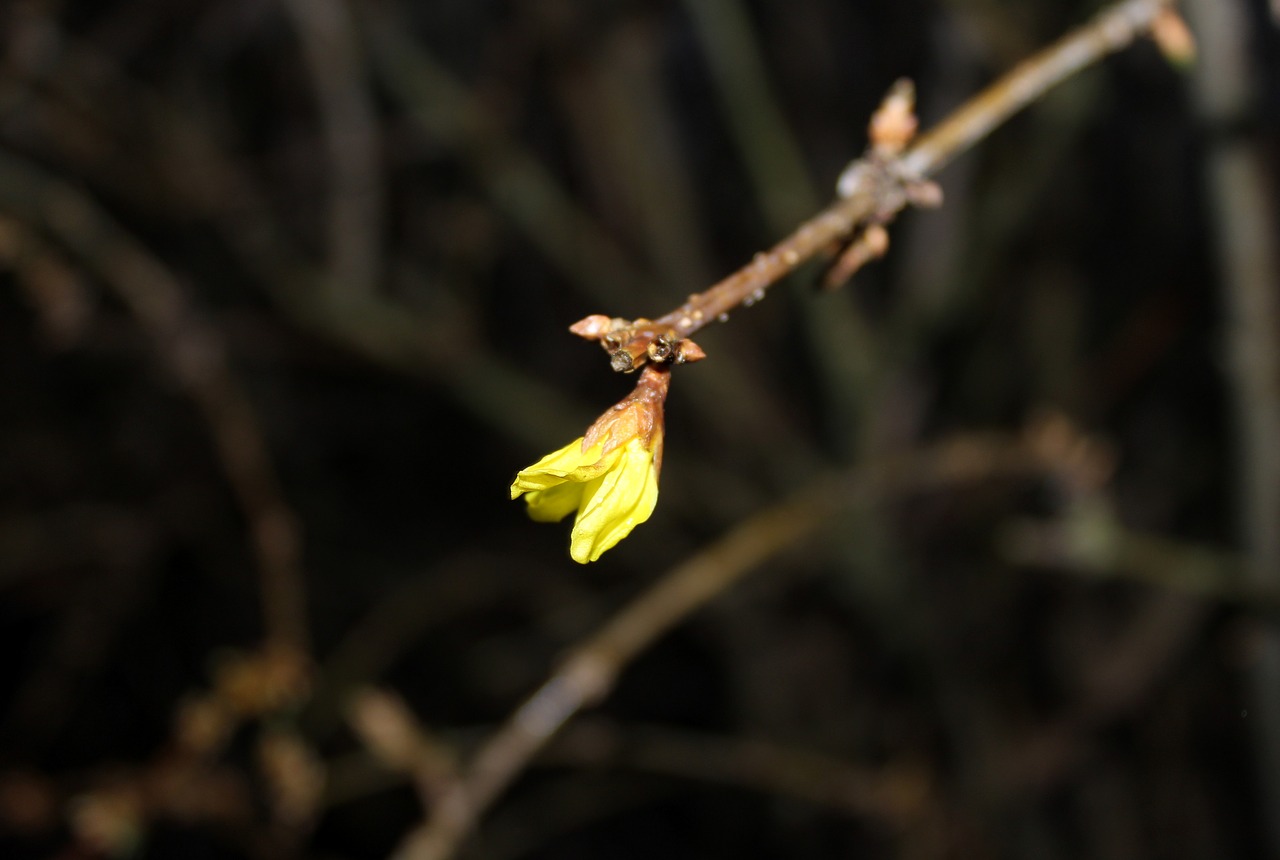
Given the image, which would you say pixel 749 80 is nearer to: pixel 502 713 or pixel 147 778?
pixel 147 778

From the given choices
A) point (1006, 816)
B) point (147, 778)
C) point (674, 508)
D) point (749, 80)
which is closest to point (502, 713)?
point (674, 508)

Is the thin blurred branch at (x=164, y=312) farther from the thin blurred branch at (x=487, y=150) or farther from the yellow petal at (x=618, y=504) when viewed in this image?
the yellow petal at (x=618, y=504)

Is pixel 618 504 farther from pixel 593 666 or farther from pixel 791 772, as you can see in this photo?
pixel 791 772

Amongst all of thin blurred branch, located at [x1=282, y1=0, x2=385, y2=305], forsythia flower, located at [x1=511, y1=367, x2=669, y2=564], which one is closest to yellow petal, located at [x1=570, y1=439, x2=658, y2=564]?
forsythia flower, located at [x1=511, y1=367, x2=669, y2=564]

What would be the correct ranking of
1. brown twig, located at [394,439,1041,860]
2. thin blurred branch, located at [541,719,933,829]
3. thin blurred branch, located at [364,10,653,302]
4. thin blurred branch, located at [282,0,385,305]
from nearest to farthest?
brown twig, located at [394,439,1041,860], thin blurred branch, located at [541,719,933,829], thin blurred branch, located at [282,0,385,305], thin blurred branch, located at [364,10,653,302]

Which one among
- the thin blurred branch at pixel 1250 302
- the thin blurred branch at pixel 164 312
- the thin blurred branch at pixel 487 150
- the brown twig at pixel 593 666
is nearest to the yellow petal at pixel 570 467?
the brown twig at pixel 593 666

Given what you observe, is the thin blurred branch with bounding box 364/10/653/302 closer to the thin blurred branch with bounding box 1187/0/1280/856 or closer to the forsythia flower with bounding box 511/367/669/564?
the thin blurred branch with bounding box 1187/0/1280/856
